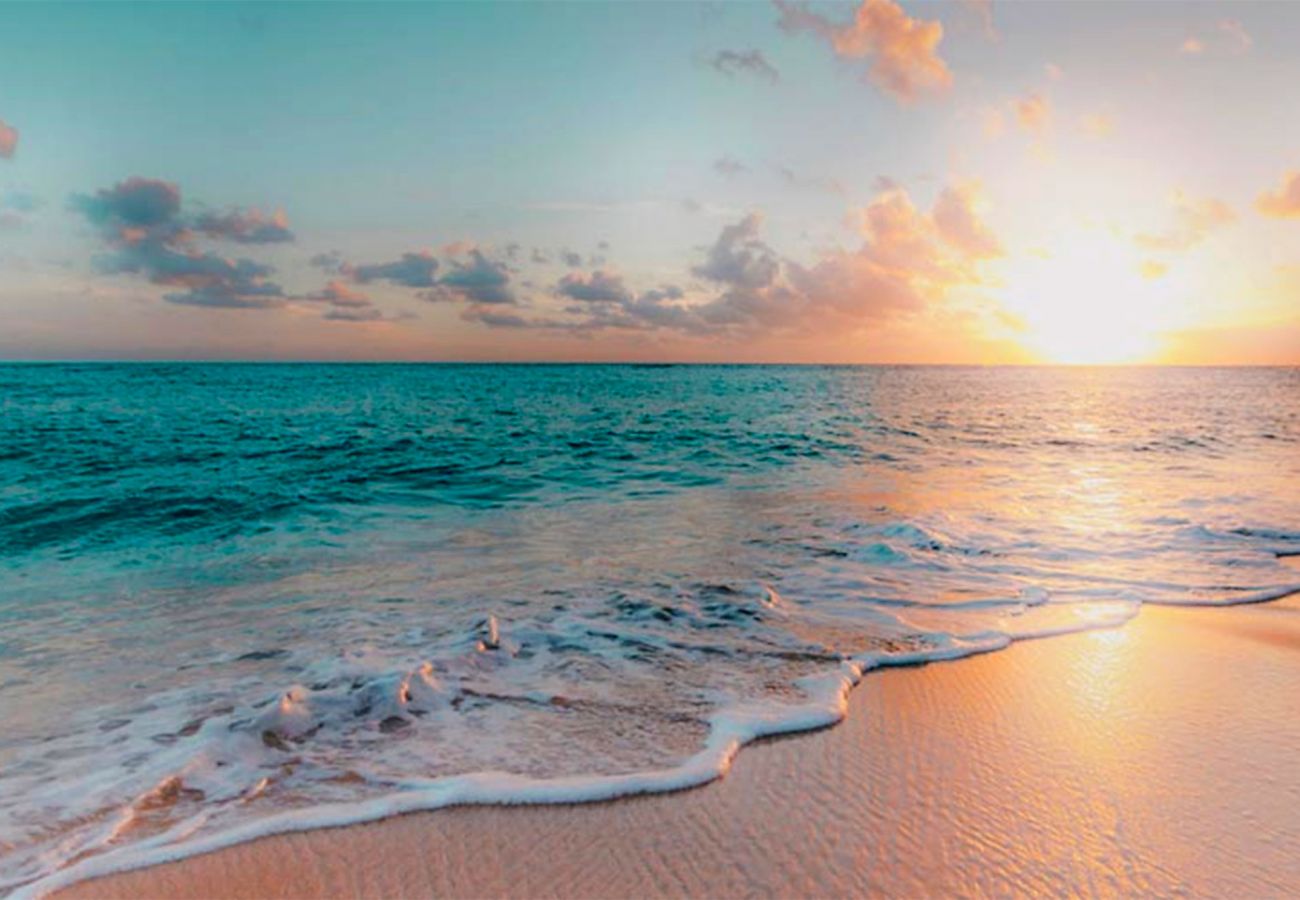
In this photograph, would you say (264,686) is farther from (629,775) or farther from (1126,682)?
(1126,682)

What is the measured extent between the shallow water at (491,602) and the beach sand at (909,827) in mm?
239

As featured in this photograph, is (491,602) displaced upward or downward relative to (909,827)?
downward

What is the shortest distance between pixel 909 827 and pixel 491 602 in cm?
466

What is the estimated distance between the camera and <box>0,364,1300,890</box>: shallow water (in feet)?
12.6

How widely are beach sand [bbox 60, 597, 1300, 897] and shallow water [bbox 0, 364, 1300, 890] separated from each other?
0.78 feet

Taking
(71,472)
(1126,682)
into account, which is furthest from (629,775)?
(71,472)

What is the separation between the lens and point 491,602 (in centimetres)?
697

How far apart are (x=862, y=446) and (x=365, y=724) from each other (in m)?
18.9

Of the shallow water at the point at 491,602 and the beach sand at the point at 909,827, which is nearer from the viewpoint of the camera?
the beach sand at the point at 909,827

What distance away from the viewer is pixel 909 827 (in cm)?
324

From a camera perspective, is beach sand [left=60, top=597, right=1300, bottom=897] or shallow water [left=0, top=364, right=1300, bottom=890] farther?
shallow water [left=0, top=364, right=1300, bottom=890]

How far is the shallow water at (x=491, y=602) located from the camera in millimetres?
3840

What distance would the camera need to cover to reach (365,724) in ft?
14.5

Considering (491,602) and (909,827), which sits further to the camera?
(491,602)
